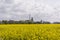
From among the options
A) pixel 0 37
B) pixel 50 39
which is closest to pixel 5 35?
pixel 0 37

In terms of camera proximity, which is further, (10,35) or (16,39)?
(10,35)

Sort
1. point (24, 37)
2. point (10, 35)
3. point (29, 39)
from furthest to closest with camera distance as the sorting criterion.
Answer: point (10, 35)
point (24, 37)
point (29, 39)

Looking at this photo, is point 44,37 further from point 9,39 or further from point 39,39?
point 9,39

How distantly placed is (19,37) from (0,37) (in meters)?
2.16

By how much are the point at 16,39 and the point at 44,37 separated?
92.2 inches

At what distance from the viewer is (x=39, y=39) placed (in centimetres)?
1514

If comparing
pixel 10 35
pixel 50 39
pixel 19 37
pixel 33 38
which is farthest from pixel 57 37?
pixel 10 35

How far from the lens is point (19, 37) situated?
16.0 m

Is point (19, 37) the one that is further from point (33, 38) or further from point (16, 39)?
point (33, 38)

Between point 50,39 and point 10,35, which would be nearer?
point 50,39

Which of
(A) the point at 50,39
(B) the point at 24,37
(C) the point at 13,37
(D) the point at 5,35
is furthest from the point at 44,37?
(D) the point at 5,35

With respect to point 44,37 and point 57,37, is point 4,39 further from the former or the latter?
point 57,37

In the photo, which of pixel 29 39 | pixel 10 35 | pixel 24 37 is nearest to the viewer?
pixel 29 39

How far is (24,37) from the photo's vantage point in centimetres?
1593
